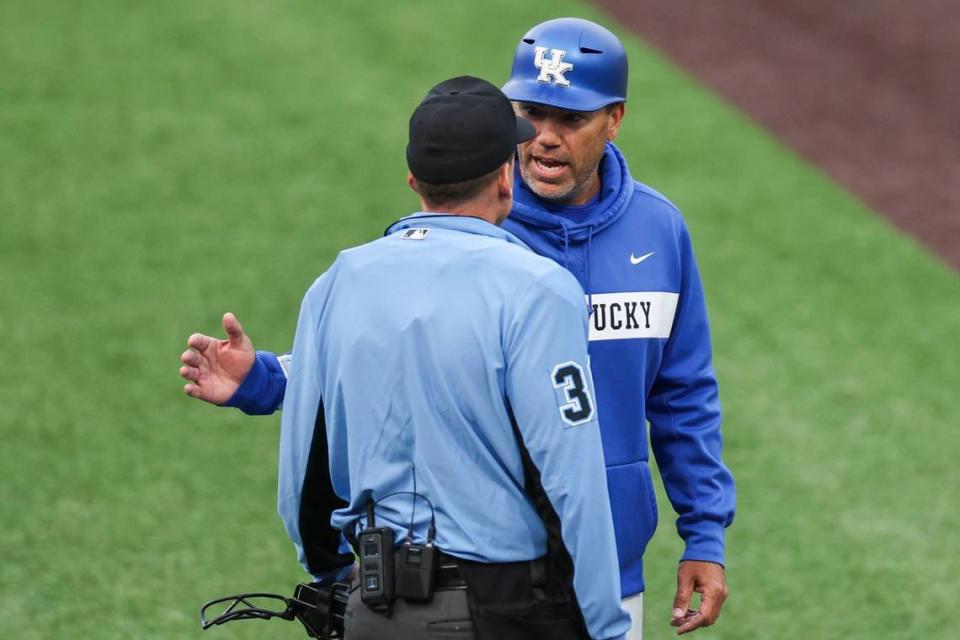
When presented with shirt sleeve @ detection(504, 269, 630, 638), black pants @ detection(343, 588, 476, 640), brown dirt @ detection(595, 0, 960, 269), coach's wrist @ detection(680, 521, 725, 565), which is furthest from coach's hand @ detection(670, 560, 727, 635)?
brown dirt @ detection(595, 0, 960, 269)

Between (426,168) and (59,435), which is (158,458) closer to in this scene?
(59,435)

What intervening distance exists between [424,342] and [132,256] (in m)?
5.87

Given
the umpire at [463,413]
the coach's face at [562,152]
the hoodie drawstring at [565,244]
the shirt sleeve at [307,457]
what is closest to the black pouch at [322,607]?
the shirt sleeve at [307,457]

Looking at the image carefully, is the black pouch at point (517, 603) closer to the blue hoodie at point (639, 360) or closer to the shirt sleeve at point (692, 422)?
the blue hoodie at point (639, 360)

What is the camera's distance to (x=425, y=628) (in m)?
2.98

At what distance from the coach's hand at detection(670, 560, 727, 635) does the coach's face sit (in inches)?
38.6

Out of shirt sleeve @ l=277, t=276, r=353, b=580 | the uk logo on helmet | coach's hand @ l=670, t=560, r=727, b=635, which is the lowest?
coach's hand @ l=670, t=560, r=727, b=635

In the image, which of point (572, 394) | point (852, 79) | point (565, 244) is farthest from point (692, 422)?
point (852, 79)

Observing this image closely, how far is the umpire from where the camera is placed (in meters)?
2.91

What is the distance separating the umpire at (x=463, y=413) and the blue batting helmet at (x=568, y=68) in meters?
0.55

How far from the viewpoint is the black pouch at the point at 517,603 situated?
296 centimetres

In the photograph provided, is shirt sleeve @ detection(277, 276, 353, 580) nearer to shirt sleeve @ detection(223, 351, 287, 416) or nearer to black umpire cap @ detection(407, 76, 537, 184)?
shirt sleeve @ detection(223, 351, 287, 416)

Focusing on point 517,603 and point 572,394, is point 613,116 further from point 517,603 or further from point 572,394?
point 517,603

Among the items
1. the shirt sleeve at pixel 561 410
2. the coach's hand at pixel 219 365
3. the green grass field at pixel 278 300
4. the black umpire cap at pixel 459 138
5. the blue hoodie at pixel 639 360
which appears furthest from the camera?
the green grass field at pixel 278 300
